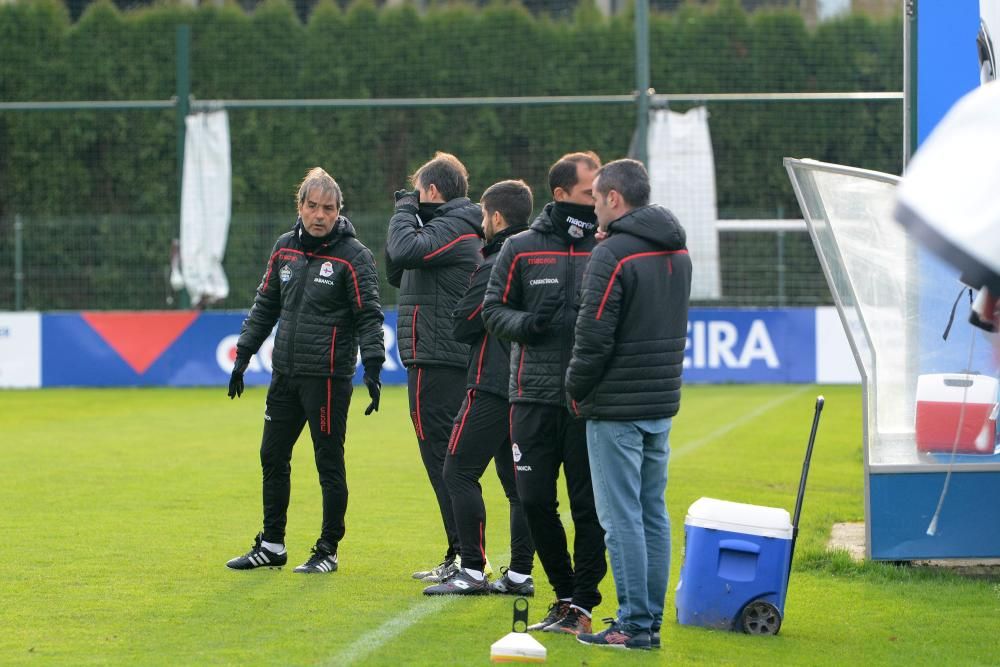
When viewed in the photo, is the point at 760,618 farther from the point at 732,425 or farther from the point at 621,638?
the point at 732,425

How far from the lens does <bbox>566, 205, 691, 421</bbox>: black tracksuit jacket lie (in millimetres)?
5250

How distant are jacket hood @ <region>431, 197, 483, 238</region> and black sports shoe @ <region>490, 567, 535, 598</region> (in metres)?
1.64

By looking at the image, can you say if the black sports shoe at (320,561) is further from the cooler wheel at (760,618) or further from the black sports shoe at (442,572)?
the cooler wheel at (760,618)

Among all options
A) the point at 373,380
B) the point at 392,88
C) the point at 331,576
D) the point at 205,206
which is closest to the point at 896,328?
the point at 373,380

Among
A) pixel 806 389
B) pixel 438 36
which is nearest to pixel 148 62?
pixel 438 36

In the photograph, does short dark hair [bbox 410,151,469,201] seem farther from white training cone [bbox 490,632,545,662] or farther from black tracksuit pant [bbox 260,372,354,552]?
white training cone [bbox 490,632,545,662]

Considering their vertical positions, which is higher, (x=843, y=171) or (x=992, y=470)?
(x=843, y=171)

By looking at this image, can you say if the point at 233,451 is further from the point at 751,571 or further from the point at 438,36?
the point at 438,36

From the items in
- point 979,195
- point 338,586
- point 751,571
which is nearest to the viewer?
point 979,195

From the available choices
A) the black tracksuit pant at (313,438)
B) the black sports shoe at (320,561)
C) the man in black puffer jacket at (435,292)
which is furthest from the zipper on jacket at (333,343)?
the black sports shoe at (320,561)

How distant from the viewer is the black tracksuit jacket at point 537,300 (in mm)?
5695

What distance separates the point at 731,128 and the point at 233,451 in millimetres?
12875

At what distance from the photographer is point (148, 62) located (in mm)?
24984

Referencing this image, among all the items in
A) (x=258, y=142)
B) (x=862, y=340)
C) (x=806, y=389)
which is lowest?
(x=806, y=389)
